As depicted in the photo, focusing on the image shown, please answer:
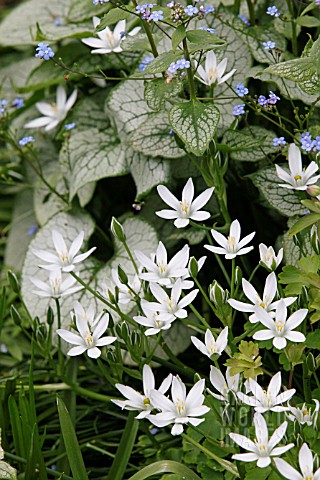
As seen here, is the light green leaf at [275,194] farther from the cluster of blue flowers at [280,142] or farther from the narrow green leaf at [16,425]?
the narrow green leaf at [16,425]

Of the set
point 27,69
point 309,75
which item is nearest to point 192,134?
point 309,75

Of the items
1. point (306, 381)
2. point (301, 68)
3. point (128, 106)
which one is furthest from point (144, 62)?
point (306, 381)

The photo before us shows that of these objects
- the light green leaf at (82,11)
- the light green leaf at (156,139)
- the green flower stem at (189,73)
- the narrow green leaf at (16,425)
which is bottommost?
the narrow green leaf at (16,425)

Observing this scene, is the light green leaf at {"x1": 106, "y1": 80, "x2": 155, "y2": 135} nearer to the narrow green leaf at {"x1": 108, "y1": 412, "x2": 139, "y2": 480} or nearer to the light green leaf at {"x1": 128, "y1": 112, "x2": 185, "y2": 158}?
the light green leaf at {"x1": 128, "y1": 112, "x2": 185, "y2": 158}

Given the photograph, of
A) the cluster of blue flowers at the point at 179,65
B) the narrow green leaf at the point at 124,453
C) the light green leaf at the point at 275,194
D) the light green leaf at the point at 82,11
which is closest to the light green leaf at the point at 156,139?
the light green leaf at the point at 275,194

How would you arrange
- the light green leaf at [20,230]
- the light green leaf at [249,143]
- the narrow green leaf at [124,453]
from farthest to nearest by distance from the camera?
1. the light green leaf at [20,230]
2. the light green leaf at [249,143]
3. the narrow green leaf at [124,453]

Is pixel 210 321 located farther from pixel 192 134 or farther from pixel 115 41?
pixel 115 41
